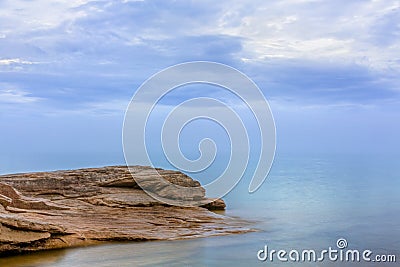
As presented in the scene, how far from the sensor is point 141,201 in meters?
24.2

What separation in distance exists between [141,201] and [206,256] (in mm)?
7989

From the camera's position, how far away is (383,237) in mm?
20281

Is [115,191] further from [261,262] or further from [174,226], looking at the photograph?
[261,262]

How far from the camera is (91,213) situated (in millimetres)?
21609

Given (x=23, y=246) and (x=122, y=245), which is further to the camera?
(x=122, y=245)

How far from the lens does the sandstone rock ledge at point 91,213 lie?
1700 centimetres

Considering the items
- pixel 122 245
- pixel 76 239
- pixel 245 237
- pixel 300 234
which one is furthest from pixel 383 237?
pixel 76 239

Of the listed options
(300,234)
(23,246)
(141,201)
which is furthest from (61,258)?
(300,234)

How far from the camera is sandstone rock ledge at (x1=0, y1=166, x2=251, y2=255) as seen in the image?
55.8ft

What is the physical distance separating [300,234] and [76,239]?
8.81 m

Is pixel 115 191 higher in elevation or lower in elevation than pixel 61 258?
higher

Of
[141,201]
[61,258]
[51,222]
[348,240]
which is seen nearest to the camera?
[61,258]

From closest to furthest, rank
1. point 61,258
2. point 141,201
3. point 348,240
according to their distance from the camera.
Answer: point 61,258 < point 348,240 < point 141,201

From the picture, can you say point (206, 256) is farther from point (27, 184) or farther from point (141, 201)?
point (27, 184)
